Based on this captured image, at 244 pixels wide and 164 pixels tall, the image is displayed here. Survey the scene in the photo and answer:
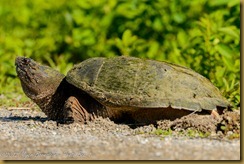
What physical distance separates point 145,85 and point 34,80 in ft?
3.50

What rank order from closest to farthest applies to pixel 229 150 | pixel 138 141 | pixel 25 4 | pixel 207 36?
pixel 229 150, pixel 138 141, pixel 207 36, pixel 25 4

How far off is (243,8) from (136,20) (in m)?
2.73

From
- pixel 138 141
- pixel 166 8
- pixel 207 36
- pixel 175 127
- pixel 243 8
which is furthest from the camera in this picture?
pixel 166 8

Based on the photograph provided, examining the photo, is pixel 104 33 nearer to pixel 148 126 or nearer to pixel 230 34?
pixel 230 34

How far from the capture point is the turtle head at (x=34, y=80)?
610cm

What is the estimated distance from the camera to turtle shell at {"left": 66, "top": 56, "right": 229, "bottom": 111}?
18.1 feet

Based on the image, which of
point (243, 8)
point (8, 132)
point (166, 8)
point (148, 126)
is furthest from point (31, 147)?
point (166, 8)

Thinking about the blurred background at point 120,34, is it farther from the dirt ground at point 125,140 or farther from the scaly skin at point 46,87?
the dirt ground at point 125,140

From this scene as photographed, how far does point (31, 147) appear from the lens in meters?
4.95

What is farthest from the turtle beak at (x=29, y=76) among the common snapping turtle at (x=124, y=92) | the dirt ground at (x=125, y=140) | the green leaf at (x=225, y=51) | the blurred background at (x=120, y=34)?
the green leaf at (x=225, y=51)

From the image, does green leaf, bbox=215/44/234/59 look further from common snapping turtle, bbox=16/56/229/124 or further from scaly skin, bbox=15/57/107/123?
scaly skin, bbox=15/57/107/123

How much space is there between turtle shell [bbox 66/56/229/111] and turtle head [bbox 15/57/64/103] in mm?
264

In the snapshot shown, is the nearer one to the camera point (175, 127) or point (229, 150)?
point (229, 150)

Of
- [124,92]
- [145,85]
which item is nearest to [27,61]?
[124,92]
